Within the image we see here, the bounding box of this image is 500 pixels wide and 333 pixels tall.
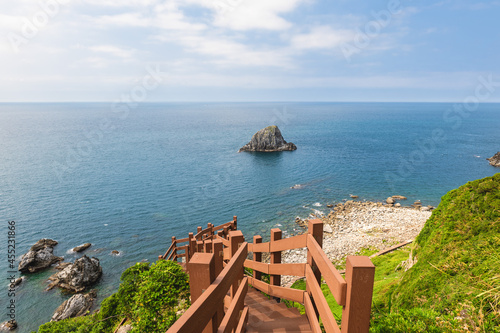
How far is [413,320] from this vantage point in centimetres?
275

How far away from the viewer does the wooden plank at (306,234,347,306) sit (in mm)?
1811

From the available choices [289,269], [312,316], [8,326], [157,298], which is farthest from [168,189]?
[312,316]

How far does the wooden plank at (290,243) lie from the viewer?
3305 mm

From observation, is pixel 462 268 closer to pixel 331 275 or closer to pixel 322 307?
pixel 322 307

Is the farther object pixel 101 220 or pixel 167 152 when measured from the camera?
pixel 167 152

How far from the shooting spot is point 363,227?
28234 millimetres

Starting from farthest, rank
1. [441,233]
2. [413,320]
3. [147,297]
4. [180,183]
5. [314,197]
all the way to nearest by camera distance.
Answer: [180,183]
[314,197]
[147,297]
[441,233]
[413,320]

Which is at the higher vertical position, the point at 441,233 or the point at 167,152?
the point at 441,233

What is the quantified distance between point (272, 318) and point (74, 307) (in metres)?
20.7

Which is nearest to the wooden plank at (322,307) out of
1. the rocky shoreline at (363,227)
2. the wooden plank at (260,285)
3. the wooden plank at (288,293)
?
the wooden plank at (288,293)

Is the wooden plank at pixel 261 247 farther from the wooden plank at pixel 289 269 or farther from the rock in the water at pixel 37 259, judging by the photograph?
the rock in the water at pixel 37 259

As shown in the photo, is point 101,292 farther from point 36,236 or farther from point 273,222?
point 273,222

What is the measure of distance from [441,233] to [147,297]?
706 centimetres

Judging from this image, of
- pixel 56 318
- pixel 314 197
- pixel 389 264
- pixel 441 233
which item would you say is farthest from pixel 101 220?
pixel 441 233
